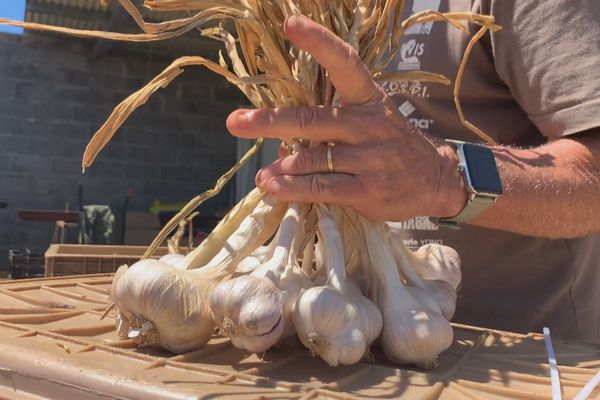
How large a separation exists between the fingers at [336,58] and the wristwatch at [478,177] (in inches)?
5.7

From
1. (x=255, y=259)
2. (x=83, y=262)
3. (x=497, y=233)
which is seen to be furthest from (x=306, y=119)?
(x=83, y=262)

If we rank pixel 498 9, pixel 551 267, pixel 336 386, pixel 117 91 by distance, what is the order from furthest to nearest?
pixel 117 91, pixel 551 267, pixel 498 9, pixel 336 386

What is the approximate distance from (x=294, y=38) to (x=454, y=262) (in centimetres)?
33

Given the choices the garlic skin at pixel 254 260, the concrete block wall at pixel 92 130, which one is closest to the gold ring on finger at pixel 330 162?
the garlic skin at pixel 254 260

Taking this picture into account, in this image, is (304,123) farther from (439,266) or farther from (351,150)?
(439,266)

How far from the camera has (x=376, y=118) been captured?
653mm

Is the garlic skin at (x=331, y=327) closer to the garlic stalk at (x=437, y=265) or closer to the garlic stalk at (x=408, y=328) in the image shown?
the garlic stalk at (x=408, y=328)

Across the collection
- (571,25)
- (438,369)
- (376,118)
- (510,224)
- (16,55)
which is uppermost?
(16,55)

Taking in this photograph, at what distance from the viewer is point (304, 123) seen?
633 millimetres

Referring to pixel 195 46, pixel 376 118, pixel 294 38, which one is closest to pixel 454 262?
pixel 376 118

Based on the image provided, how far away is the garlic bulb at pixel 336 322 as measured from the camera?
558 millimetres

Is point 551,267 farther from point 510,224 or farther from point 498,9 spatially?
point 498,9

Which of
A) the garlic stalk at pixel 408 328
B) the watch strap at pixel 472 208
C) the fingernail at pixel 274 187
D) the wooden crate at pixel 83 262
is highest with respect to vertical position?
the fingernail at pixel 274 187

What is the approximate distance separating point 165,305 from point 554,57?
1.97 ft
